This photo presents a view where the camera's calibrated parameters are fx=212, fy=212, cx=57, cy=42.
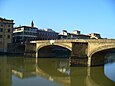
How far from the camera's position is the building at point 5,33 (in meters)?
41.3

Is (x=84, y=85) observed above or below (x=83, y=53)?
below

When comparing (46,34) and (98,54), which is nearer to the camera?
(98,54)

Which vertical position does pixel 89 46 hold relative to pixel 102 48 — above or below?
above

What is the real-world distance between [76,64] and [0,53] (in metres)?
19.3

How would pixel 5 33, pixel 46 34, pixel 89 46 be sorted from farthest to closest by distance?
pixel 46 34 < pixel 5 33 < pixel 89 46

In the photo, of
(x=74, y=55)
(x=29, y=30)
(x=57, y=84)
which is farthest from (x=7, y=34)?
(x=57, y=84)

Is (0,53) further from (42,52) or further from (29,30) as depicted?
(29,30)

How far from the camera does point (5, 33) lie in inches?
1652

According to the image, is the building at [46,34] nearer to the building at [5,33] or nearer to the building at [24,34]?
the building at [24,34]

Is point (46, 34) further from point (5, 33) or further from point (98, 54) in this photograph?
point (98, 54)

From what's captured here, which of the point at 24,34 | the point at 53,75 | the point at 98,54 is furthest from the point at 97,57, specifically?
the point at 24,34

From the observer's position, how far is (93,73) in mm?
21359

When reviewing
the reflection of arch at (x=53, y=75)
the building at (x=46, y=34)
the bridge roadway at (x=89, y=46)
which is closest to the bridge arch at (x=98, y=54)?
the bridge roadway at (x=89, y=46)

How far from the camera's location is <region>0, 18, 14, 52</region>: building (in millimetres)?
41312
